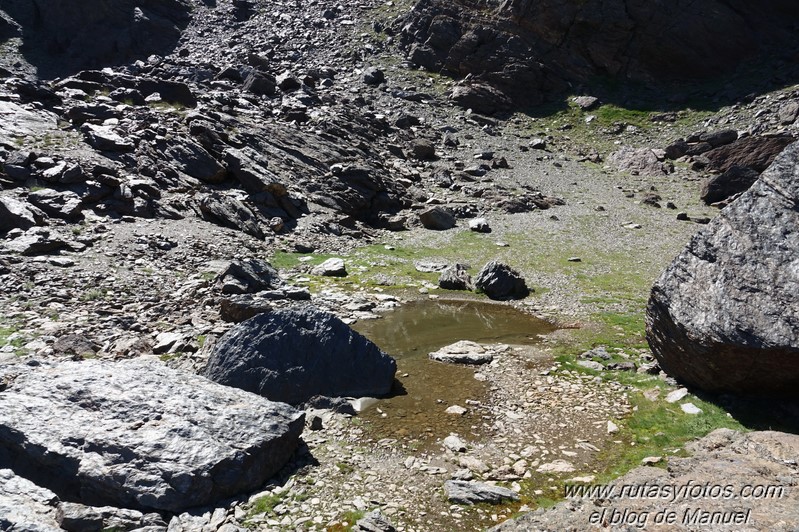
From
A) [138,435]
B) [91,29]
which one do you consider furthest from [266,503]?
[91,29]

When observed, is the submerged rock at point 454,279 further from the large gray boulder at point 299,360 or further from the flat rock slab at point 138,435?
the flat rock slab at point 138,435

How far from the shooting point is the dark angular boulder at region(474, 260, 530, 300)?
26.4 meters

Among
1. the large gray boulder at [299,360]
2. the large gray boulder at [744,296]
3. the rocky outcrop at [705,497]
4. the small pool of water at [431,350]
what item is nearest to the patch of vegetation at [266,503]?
the small pool of water at [431,350]

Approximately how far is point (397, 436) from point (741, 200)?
403 inches

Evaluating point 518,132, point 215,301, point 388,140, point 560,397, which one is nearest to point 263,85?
point 388,140

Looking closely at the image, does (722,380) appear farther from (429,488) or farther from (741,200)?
(429,488)

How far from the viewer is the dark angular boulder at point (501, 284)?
26375 mm

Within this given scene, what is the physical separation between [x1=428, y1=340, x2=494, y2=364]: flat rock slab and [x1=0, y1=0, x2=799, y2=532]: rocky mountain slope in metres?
0.52

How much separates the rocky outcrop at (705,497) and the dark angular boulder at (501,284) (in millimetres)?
15538

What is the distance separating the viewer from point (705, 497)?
8898 mm

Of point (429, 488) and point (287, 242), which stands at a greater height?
point (429, 488)

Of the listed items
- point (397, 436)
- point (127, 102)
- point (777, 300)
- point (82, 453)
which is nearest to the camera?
point (82, 453)

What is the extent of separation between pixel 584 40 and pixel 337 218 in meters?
54.1

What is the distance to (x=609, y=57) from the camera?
73.9 metres
